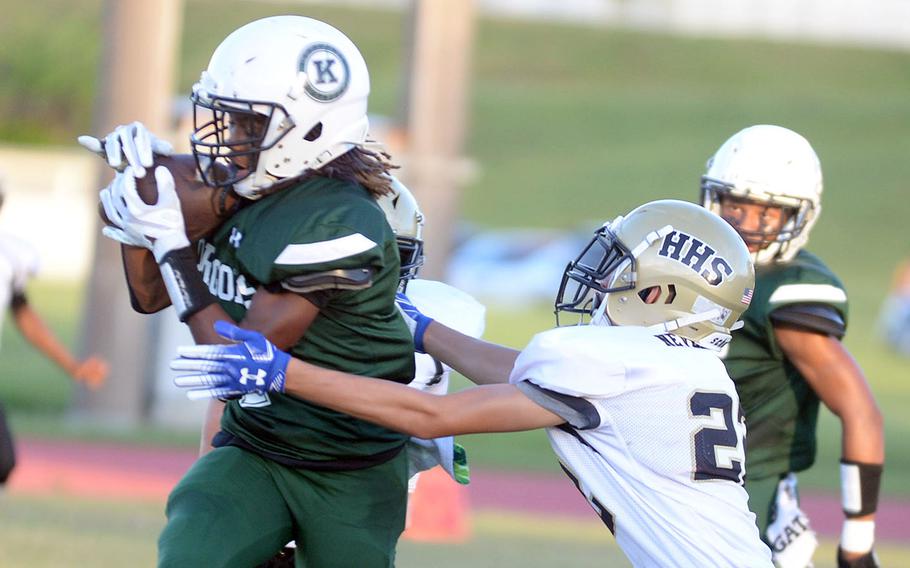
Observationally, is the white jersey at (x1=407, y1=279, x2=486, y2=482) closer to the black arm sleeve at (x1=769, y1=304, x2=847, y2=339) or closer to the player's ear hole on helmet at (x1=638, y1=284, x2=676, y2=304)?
the player's ear hole on helmet at (x1=638, y1=284, x2=676, y2=304)

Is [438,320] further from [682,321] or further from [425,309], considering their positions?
[682,321]

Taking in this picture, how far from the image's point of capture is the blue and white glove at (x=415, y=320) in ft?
14.3

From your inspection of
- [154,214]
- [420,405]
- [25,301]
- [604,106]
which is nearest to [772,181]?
[420,405]

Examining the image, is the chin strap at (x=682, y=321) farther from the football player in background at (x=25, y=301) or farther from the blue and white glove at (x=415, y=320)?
the football player in background at (x=25, y=301)

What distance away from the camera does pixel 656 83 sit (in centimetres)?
5653

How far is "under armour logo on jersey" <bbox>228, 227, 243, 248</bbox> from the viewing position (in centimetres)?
387

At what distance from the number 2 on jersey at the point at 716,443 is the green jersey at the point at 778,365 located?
130 cm

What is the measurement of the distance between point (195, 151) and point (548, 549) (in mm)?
4989

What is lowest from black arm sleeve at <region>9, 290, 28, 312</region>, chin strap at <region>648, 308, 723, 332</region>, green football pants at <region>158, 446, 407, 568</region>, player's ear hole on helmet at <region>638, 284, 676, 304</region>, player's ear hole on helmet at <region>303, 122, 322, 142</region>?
black arm sleeve at <region>9, 290, 28, 312</region>

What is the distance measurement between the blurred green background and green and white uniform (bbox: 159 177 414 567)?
23.9m

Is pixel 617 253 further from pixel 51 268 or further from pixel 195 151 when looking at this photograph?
pixel 51 268

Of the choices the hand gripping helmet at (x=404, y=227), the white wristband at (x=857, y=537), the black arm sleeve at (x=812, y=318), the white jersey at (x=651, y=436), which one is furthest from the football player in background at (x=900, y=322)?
the white jersey at (x=651, y=436)

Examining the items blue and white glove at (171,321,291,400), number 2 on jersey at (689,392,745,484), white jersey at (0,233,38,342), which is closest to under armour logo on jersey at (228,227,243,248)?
blue and white glove at (171,321,291,400)

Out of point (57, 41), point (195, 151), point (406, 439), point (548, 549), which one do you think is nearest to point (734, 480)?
point (406, 439)
